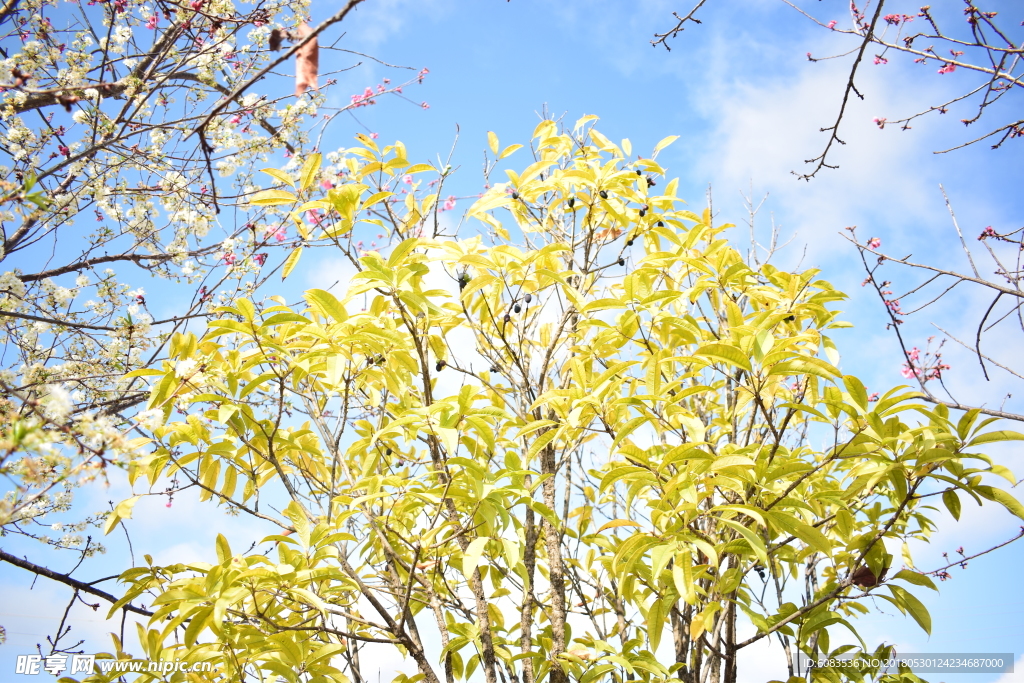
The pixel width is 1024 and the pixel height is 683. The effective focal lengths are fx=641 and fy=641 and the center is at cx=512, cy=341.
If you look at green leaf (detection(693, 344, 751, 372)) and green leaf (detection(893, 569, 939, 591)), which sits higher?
green leaf (detection(693, 344, 751, 372))

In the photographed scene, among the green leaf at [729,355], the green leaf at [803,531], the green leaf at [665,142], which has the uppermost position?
the green leaf at [665,142]

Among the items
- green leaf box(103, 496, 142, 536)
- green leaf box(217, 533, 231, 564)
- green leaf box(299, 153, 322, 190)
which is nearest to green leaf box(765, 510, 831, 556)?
green leaf box(217, 533, 231, 564)

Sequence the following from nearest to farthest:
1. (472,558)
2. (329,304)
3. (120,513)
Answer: (472,558), (329,304), (120,513)

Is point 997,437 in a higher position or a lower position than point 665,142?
lower

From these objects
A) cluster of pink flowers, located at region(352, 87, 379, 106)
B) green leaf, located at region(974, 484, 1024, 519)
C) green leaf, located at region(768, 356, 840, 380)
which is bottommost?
green leaf, located at region(974, 484, 1024, 519)

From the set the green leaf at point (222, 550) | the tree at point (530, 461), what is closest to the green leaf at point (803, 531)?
the tree at point (530, 461)

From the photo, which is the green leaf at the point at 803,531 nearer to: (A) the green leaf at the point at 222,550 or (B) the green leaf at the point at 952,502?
(B) the green leaf at the point at 952,502

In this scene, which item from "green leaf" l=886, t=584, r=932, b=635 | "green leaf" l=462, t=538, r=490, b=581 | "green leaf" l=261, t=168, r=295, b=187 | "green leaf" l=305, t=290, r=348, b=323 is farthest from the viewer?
"green leaf" l=261, t=168, r=295, b=187

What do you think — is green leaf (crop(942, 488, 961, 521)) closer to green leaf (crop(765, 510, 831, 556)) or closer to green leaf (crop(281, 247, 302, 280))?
green leaf (crop(765, 510, 831, 556))

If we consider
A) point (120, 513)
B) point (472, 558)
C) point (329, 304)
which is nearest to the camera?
point (472, 558)

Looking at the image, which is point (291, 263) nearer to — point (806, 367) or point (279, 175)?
point (279, 175)

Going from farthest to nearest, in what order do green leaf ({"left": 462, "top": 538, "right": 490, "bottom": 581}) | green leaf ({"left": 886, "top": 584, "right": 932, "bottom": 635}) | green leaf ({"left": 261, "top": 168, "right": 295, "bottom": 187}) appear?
green leaf ({"left": 261, "top": 168, "right": 295, "bottom": 187}) < green leaf ({"left": 886, "top": 584, "right": 932, "bottom": 635}) < green leaf ({"left": 462, "top": 538, "right": 490, "bottom": 581})

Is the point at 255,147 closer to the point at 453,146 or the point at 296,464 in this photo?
the point at 453,146

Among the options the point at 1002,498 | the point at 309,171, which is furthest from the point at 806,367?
the point at 309,171
